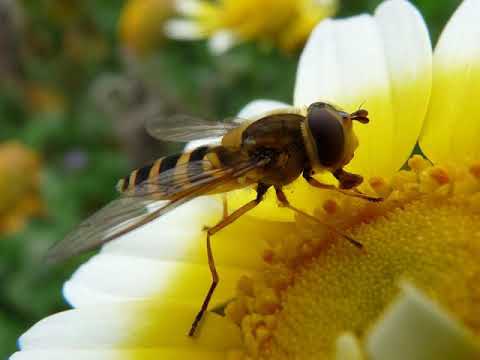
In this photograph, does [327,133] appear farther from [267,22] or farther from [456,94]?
[267,22]

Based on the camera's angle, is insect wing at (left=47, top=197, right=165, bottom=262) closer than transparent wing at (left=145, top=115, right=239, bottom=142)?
Yes

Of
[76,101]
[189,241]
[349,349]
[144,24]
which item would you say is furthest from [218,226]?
[76,101]

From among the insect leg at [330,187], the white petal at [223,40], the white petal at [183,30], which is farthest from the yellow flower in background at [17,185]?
the insect leg at [330,187]

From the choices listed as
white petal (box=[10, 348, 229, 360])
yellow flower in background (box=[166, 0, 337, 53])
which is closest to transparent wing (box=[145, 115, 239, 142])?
white petal (box=[10, 348, 229, 360])

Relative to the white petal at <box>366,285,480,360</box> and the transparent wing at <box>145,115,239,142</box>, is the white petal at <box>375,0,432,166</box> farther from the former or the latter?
the white petal at <box>366,285,480,360</box>

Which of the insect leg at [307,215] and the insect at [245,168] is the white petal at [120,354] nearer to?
the insect at [245,168]

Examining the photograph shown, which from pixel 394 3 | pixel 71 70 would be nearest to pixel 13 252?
pixel 71 70

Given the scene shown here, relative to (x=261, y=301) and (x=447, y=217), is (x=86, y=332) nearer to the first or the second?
(x=261, y=301)
